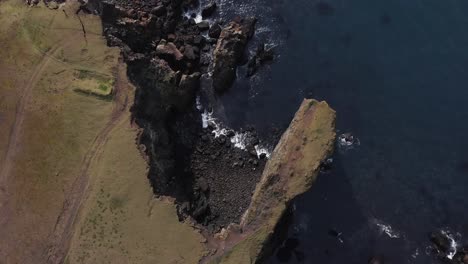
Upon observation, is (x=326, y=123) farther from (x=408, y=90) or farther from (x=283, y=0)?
(x=283, y=0)

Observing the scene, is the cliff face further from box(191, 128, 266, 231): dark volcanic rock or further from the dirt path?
the dirt path

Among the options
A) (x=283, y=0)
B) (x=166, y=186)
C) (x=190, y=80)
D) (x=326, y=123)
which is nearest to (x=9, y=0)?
(x=190, y=80)

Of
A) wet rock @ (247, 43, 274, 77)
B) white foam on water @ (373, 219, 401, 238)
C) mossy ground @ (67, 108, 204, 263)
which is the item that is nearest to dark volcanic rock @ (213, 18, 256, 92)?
wet rock @ (247, 43, 274, 77)

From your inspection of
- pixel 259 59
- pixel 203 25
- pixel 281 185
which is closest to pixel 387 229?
pixel 281 185

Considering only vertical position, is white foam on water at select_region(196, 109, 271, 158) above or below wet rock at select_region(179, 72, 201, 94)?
below

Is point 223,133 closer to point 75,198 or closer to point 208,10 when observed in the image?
point 208,10

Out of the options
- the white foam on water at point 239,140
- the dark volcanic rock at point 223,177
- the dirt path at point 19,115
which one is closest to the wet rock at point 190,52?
the dark volcanic rock at point 223,177

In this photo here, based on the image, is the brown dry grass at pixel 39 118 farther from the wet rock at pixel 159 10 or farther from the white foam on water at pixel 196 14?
the white foam on water at pixel 196 14
